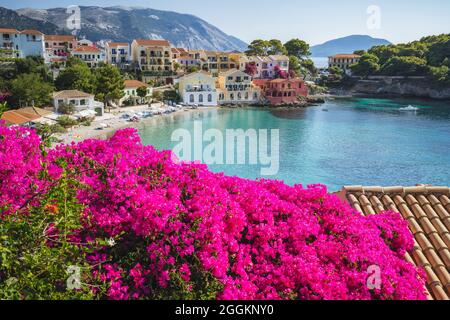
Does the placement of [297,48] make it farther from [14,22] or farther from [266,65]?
[14,22]

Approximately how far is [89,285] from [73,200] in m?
0.82

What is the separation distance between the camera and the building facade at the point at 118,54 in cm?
7269

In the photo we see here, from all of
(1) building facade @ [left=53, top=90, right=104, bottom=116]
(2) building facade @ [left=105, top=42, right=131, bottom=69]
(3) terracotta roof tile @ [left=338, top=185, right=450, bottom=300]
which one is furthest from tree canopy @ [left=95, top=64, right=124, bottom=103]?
(3) terracotta roof tile @ [left=338, top=185, right=450, bottom=300]

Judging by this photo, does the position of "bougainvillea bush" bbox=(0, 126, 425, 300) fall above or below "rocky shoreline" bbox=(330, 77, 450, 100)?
below

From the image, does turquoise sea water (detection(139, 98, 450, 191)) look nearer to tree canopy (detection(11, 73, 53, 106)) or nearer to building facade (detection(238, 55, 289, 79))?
tree canopy (detection(11, 73, 53, 106))

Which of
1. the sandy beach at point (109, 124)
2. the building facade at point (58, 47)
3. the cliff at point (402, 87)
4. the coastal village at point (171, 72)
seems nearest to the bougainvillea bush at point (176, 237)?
the sandy beach at point (109, 124)

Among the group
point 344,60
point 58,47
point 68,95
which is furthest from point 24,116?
point 344,60

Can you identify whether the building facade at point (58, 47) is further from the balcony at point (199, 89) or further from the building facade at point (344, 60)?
the building facade at point (344, 60)

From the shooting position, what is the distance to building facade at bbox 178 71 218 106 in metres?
57.9

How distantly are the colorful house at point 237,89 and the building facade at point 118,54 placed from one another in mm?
21771

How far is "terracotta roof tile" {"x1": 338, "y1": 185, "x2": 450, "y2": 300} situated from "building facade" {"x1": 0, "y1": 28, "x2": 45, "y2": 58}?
6505cm

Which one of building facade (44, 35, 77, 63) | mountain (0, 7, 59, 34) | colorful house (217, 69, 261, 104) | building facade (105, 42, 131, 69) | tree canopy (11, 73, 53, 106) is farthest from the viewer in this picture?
mountain (0, 7, 59, 34)

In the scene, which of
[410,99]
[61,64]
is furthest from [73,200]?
[410,99]
